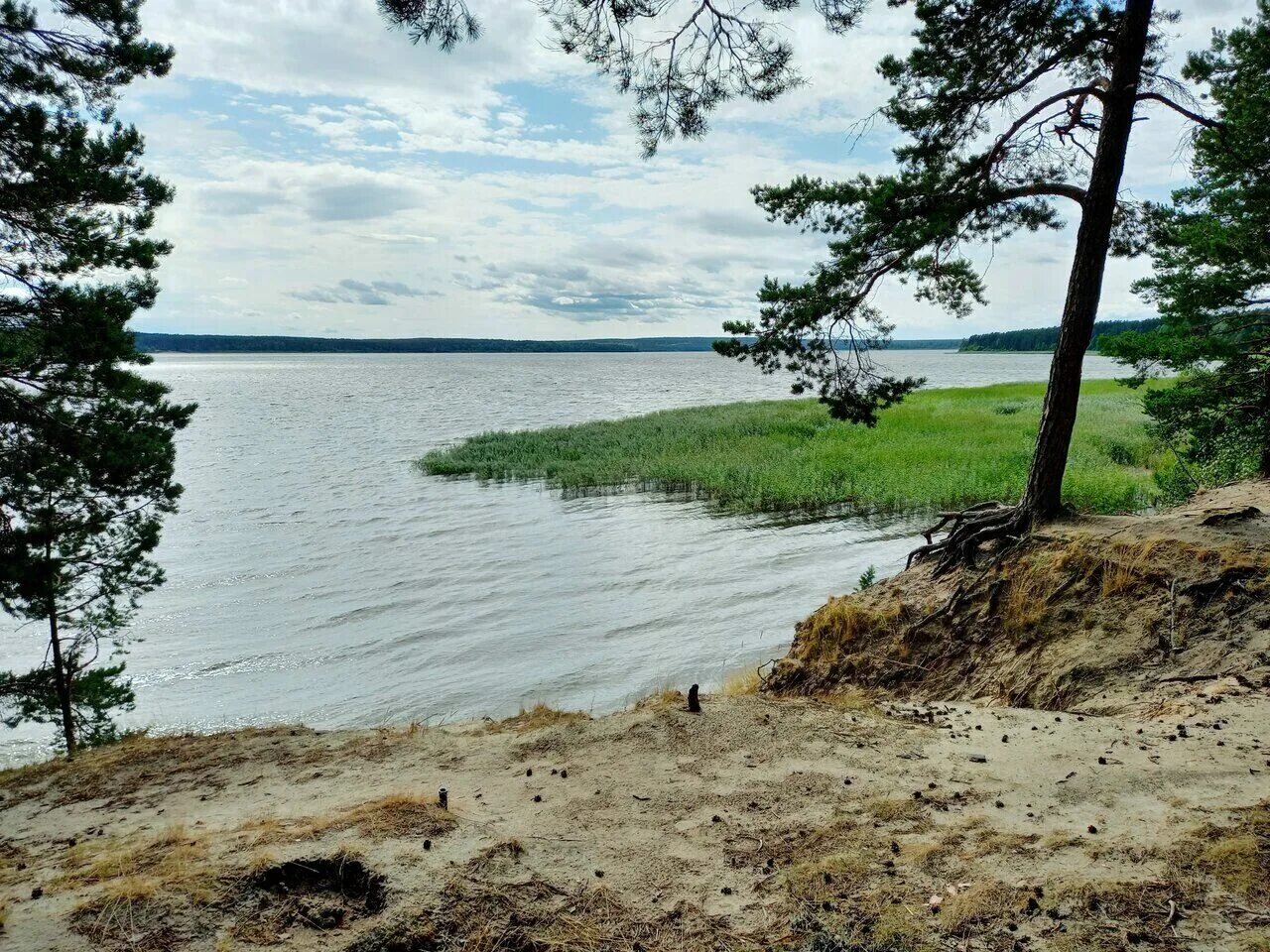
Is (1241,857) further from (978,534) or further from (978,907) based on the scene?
(978,534)

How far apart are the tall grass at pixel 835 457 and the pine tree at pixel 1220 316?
494cm

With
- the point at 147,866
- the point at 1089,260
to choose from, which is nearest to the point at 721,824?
the point at 147,866

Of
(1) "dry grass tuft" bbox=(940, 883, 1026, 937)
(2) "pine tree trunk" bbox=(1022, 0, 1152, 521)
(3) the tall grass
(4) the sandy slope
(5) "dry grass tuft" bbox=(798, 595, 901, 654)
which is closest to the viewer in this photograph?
(1) "dry grass tuft" bbox=(940, 883, 1026, 937)

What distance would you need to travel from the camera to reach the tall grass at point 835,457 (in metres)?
22.3

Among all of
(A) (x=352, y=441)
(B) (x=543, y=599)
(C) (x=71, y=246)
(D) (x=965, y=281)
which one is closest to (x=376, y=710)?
(B) (x=543, y=599)

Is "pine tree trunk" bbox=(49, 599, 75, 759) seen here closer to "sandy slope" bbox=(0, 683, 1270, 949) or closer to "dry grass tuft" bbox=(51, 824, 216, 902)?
"sandy slope" bbox=(0, 683, 1270, 949)

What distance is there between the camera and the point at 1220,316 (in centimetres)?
1410

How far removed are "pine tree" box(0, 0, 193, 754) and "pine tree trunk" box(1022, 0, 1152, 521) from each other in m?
10.8

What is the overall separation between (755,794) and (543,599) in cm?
1038

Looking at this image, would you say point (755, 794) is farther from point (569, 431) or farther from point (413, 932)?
point (569, 431)

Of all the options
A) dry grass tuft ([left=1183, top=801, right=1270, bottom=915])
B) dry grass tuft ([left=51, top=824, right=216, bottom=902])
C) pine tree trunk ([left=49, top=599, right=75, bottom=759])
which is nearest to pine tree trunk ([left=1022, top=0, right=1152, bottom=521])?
dry grass tuft ([left=1183, top=801, right=1270, bottom=915])

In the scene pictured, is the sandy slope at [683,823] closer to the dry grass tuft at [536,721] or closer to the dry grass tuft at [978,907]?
the dry grass tuft at [978,907]

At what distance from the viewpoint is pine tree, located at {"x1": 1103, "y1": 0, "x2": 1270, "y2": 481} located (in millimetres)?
12797

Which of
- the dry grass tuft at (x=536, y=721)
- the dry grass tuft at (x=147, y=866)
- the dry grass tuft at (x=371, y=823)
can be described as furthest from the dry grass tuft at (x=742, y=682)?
the dry grass tuft at (x=147, y=866)
